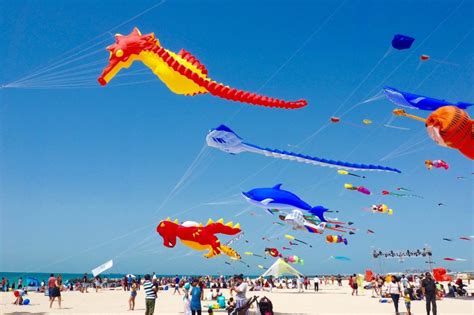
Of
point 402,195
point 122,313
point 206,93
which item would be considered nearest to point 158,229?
point 122,313

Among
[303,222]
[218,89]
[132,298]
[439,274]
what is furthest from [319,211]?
[439,274]

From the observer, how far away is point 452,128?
6.62 meters

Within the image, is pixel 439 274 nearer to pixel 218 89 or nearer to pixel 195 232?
pixel 195 232

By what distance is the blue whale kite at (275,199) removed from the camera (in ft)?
56.9

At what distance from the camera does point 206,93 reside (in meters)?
10.8

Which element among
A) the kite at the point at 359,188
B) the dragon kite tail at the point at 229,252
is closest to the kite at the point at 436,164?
the kite at the point at 359,188

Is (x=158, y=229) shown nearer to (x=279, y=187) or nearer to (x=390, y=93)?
(x=279, y=187)

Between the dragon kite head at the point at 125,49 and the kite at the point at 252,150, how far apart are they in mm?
4708

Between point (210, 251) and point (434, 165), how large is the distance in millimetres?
10785

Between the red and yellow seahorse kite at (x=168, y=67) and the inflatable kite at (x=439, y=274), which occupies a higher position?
the red and yellow seahorse kite at (x=168, y=67)

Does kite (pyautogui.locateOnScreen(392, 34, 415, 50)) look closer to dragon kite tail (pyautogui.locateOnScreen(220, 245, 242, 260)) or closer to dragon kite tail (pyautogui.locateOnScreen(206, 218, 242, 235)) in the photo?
dragon kite tail (pyautogui.locateOnScreen(206, 218, 242, 235))

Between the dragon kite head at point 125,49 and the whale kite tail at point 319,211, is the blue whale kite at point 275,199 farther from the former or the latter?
the dragon kite head at point 125,49

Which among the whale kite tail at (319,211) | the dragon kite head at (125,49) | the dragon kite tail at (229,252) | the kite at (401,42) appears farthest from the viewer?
the dragon kite tail at (229,252)

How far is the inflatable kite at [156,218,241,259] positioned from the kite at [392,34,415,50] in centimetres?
872
